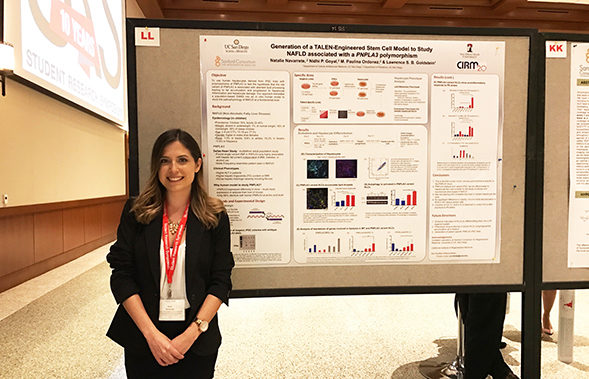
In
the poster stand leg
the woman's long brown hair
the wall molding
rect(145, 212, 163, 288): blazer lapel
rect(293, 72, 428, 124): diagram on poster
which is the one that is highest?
rect(293, 72, 428, 124): diagram on poster

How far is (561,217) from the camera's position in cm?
162

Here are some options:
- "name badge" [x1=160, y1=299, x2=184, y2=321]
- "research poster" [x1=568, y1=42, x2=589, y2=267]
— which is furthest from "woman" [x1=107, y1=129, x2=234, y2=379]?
"research poster" [x1=568, y1=42, x2=589, y2=267]

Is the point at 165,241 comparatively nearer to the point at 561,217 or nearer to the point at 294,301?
the point at 561,217

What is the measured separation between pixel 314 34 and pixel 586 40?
3.71 ft

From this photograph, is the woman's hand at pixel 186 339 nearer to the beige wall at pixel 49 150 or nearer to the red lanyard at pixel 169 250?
the red lanyard at pixel 169 250

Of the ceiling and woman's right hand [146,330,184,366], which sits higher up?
the ceiling

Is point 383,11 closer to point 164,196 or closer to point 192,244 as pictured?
point 164,196

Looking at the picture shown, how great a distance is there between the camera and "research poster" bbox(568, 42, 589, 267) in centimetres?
158

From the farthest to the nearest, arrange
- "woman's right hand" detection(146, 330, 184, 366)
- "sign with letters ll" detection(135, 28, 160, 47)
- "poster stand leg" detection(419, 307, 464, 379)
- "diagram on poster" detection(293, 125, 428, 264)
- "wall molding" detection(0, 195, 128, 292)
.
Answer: "wall molding" detection(0, 195, 128, 292)
"poster stand leg" detection(419, 307, 464, 379)
"diagram on poster" detection(293, 125, 428, 264)
"sign with letters ll" detection(135, 28, 160, 47)
"woman's right hand" detection(146, 330, 184, 366)

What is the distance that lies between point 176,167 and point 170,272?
0.36m

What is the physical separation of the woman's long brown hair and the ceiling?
570 centimetres

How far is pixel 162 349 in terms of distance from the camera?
4.12ft

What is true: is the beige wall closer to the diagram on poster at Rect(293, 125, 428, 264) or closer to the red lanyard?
the red lanyard

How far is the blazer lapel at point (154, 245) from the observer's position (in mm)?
1291
